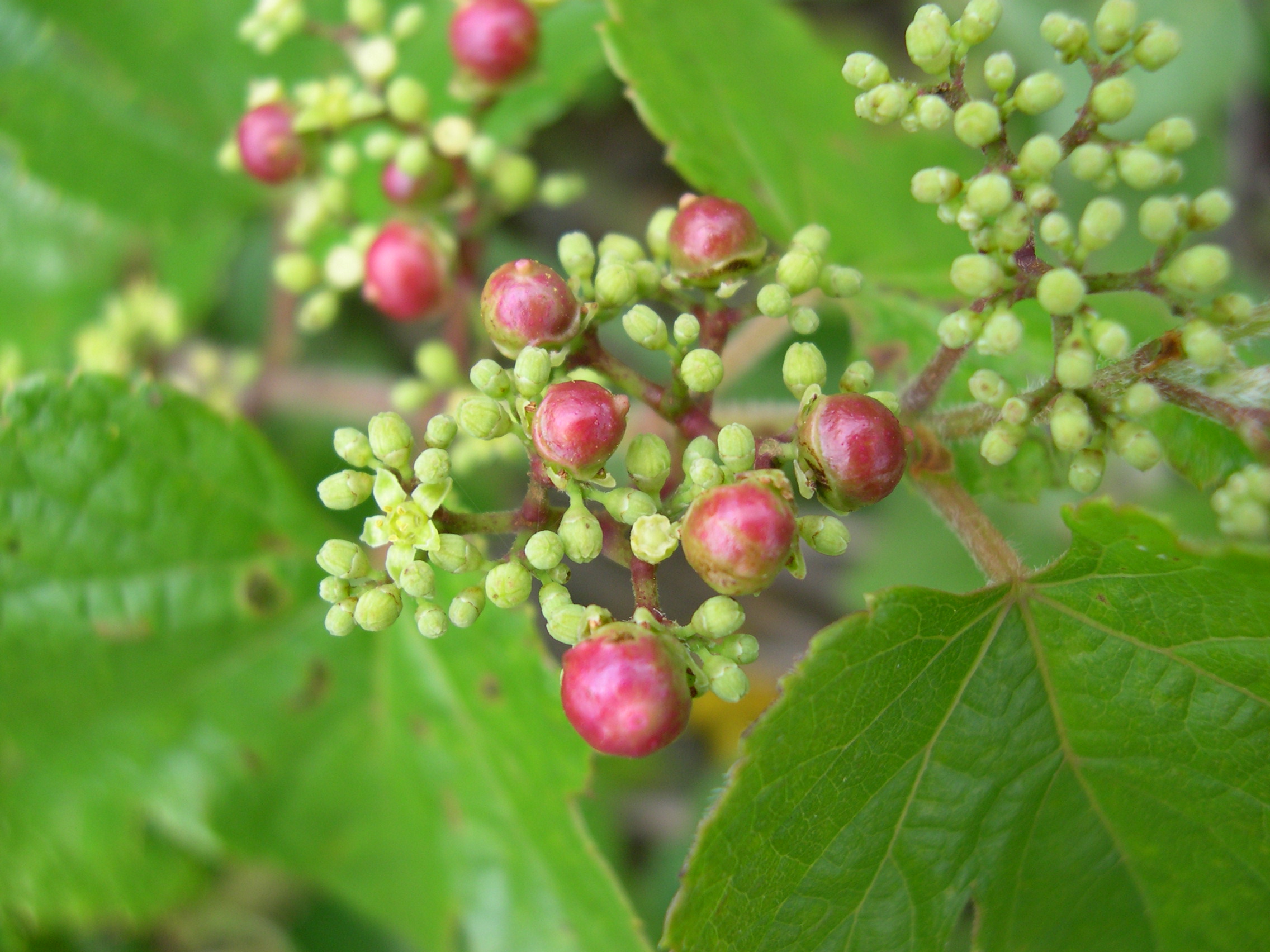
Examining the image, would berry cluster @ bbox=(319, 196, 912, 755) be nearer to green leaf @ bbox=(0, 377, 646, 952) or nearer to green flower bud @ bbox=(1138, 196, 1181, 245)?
green flower bud @ bbox=(1138, 196, 1181, 245)

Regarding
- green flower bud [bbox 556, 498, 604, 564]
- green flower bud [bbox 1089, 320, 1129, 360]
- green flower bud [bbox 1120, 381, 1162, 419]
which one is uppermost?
green flower bud [bbox 556, 498, 604, 564]

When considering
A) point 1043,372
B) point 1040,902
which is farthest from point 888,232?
point 1040,902

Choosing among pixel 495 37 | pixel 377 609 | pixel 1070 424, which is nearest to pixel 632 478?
pixel 377 609

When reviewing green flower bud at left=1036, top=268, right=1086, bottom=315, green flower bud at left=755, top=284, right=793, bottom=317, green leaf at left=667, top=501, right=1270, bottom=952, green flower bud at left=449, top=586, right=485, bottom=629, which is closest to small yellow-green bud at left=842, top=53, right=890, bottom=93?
green flower bud at left=755, top=284, right=793, bottom=317

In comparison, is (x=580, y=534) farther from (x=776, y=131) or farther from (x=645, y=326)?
(x=776, y=131)

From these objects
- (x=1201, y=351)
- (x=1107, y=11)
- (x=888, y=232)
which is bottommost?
(x=888, y=232)

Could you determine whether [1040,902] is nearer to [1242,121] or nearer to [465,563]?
[465,563]

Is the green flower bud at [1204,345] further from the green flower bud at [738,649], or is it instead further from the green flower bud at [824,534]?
the green flower bud at [738,649]
